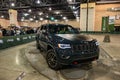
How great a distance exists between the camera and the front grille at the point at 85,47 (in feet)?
13.0

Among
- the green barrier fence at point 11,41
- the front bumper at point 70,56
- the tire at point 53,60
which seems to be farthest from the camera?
the green barrier fence at point 11,41

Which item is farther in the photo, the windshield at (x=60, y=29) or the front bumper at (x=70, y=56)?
the windshield at (x=60, y=29)

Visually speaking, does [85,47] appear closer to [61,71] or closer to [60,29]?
[61,71]

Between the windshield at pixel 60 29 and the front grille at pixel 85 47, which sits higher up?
the windshield at pixel 60 29

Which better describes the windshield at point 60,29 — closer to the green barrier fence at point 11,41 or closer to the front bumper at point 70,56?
the front bumper at point 70,56

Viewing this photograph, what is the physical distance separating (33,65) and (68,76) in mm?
1703

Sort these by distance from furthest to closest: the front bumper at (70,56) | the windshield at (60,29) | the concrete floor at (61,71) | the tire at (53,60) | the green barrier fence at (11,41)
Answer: the green barrier fence at (11,41)
the windshield at (60,29)
the tire at (53,60)
the concrete floor at (61,71)
the front bumper at (70,56)

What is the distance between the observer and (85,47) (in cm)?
413

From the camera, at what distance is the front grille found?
397 cm

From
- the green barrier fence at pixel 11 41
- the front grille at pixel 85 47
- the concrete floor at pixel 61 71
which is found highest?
the front grille at pixel 85 47

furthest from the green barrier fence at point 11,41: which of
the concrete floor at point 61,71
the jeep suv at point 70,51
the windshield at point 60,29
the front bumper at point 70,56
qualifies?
the front bumper at point 70,56

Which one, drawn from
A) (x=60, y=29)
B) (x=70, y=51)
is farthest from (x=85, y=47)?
(x=60, y=29)

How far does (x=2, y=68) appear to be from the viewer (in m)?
4.70

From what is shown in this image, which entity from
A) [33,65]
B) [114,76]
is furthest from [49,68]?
[114,76]
